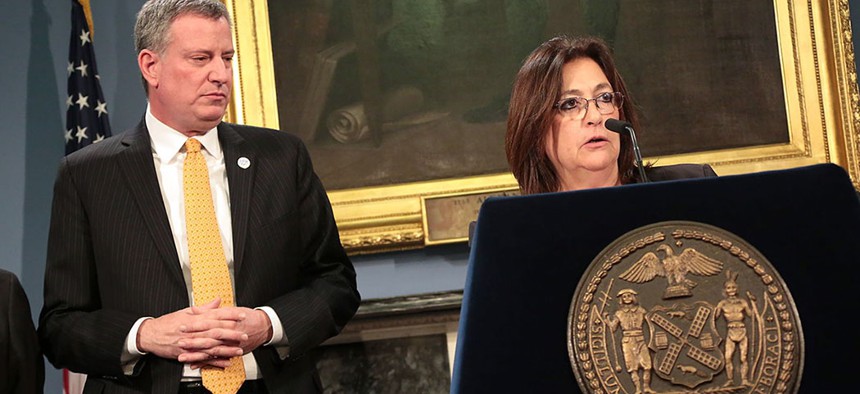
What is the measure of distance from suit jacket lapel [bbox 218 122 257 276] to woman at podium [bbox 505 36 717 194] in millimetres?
742

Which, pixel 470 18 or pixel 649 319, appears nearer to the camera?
pixel 649 319

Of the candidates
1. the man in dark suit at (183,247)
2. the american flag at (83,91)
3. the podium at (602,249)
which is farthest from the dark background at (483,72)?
the podium at (602,249)

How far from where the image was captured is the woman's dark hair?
8.79 feet

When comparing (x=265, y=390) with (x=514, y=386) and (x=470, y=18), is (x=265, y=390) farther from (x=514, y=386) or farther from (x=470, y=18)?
(x=470, y=18)

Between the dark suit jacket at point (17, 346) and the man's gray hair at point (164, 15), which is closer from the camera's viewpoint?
the dark suit jacket at point (17, 346)

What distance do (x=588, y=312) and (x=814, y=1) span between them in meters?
3.63

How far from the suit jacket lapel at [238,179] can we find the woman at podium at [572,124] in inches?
29.2

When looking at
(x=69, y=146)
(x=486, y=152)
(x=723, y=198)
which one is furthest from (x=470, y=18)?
(x=723, y=198)

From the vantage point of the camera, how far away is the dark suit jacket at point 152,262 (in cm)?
271

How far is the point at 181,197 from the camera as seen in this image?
285 cm

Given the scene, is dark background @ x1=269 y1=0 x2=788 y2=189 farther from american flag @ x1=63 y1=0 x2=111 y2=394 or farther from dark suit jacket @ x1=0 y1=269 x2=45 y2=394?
dark suit jacket @ x1=0 y1=269 x2=45 y2=394

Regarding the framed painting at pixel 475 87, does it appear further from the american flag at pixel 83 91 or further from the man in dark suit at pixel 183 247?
the man in dark suit at pixel 183 247

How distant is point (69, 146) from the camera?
15.3 feet

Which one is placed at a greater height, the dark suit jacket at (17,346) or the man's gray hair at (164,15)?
the man's gray hair at (164,15)
